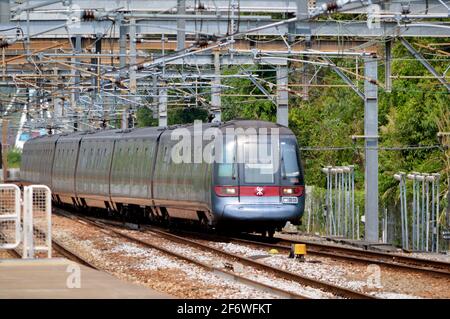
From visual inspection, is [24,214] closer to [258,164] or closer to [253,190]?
[253,190]

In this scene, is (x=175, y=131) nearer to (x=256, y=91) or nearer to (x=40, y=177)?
(x=40, y=177)

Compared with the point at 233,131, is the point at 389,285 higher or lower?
lower

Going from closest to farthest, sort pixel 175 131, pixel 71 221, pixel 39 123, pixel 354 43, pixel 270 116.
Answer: pixel 175 131 → pixel 354 43 → pixel 71 221 → pixel 270 116 → pixel 39 123

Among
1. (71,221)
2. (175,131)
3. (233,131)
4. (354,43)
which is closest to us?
(233,131)

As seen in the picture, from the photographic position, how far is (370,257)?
2225 centimetres

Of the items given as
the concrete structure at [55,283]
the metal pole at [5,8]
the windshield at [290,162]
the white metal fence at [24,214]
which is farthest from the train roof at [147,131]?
the concrete structure at [55,283]

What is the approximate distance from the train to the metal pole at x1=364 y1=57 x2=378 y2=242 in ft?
8.98

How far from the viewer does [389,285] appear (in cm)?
1684

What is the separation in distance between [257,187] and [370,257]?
381 centimetres

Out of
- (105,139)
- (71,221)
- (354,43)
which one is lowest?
(71,221)

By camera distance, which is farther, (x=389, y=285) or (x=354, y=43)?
(x=354, y=43)
